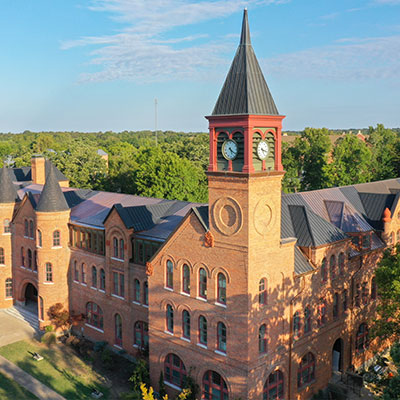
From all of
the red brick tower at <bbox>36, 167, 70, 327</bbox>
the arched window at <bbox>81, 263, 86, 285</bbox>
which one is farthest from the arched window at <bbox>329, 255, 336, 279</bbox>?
the red brick tower at <bbox>36, 167, 70, 327</bbox>

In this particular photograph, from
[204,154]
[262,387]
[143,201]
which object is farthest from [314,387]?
[204,154]

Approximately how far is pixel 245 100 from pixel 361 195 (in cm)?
2144

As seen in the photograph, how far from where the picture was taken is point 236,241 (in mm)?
24266

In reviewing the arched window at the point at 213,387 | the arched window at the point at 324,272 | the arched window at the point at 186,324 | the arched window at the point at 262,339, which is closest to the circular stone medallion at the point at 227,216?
the arched window at the point at 262,339

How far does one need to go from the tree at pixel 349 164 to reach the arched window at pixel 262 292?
43.5 m

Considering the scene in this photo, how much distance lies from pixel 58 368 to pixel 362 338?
23492 mm

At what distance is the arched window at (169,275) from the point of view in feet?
94.0

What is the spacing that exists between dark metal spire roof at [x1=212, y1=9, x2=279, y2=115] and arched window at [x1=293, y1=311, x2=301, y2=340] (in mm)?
12554

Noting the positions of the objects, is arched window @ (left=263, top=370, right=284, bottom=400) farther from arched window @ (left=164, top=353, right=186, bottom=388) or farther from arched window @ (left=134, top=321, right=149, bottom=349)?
arched window @ (left=134, top=321, right=149, bottom=349)

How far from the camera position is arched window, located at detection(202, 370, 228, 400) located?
2642cm

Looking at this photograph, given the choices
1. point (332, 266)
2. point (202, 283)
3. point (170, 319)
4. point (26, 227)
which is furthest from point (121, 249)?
point (332, 266)

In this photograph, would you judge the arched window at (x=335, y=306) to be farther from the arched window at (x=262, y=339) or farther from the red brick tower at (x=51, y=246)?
the red brick tower at (x=51, y=246)

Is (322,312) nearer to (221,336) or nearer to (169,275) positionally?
(221,336)

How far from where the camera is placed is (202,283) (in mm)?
26766
